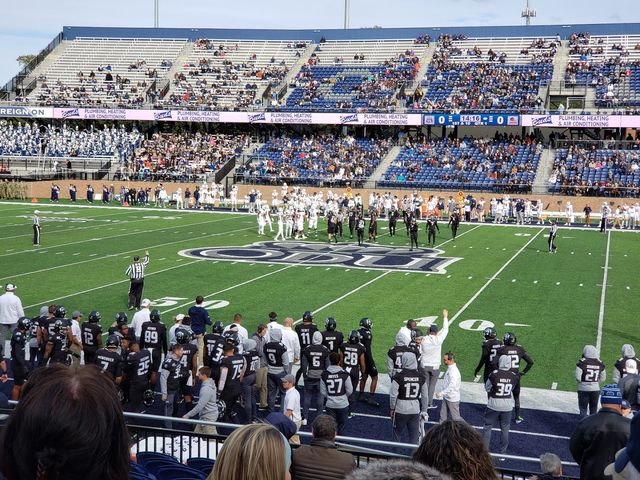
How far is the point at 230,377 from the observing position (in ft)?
32.4

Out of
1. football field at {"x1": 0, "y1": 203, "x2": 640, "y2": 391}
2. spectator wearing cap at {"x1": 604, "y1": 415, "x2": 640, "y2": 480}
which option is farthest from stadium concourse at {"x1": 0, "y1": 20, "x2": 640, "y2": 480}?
spectator wearing cap at {"x1": 604, "y1": 415, "x2": 640, "y2": 480}

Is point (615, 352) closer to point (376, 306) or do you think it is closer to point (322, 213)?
point (376, 306)

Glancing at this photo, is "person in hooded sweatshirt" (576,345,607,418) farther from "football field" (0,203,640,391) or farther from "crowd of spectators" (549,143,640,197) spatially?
"crowd of spectators" (549,143,640,197)

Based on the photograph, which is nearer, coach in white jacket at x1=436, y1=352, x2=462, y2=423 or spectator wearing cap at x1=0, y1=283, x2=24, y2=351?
coach in white jacket at x1=436, y1=352, x2=462, y2=423

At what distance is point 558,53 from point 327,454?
55.1 meters

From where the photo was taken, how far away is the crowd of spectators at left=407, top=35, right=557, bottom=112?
5034 centimetres

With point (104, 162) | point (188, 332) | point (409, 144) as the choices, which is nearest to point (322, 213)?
point (409, 144)

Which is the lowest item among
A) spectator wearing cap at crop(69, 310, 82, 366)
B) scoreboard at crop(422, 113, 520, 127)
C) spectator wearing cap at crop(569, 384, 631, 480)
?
spectator wearing cap at crop(69, 310, 82, 366)

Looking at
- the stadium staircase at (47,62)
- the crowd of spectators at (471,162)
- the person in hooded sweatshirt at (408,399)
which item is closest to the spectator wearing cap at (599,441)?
the person in hooded sweatshirt at (408,399)

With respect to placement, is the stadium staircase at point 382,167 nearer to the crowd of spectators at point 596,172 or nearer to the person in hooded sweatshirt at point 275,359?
the crowd of spectators at point 596,172

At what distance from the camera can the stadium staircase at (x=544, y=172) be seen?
43.3 metres

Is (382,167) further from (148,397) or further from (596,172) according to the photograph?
(148,397)

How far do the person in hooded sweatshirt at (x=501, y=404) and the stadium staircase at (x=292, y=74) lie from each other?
48.0 m

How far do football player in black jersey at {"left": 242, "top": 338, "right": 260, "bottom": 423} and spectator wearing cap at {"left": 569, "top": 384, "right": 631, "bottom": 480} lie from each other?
530 centimetres
